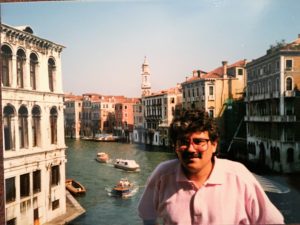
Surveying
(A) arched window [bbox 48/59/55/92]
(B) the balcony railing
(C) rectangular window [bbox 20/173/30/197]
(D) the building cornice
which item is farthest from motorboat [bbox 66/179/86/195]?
(B) the balcony railing

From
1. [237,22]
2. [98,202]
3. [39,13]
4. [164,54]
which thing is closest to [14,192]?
[98,202]

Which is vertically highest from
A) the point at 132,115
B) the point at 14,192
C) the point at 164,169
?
the point at 132,115

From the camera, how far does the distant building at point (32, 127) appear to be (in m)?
2.16

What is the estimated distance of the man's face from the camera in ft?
4.63

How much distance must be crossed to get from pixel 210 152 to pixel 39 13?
4.87 feet

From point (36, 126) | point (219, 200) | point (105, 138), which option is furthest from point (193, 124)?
point (36, 126)

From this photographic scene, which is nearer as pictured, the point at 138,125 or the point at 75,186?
the point at 75,186

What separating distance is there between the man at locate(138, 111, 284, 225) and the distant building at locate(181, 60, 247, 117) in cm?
79

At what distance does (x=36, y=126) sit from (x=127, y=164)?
68 centimetres

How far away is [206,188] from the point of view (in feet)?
4.62

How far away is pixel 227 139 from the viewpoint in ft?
7.28

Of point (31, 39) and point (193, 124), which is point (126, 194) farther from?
point (31, 39)

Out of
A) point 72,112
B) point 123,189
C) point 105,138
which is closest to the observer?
point 123,189

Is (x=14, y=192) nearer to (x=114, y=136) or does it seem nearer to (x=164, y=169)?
(x=114, y=136)
